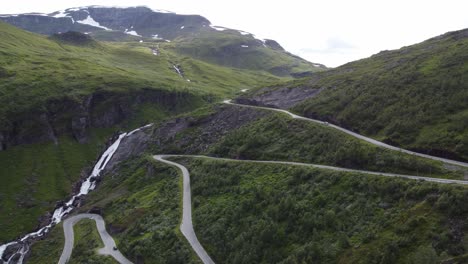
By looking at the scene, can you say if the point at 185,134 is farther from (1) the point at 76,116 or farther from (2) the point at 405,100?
(2) the point at 405,100

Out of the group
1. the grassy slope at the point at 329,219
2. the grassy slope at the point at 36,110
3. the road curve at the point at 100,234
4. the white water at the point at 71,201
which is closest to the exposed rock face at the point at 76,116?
the grassy slope at the point at 36,110

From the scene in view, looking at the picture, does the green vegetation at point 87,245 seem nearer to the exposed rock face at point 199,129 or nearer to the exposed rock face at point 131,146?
the exposed rock face at point 199,129

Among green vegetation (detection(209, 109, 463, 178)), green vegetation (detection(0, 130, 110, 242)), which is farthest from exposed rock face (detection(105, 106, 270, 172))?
green vegetation (detection(0, 130, 110, 242))

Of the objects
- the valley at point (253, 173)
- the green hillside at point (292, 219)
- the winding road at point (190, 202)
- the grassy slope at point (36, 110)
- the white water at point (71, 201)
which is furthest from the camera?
the grassy slope at point (36, 110)

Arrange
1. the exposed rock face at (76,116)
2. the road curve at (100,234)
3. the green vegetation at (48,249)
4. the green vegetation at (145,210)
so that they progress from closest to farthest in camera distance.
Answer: the green vegetation at (145,210), the road curve at (100,234), the green vegetation at (48,249), the exposed rock face at (76,116)

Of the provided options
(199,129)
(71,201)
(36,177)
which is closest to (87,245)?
(71,201)

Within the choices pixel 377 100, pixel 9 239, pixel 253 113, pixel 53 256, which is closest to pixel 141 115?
pixel 253 113
